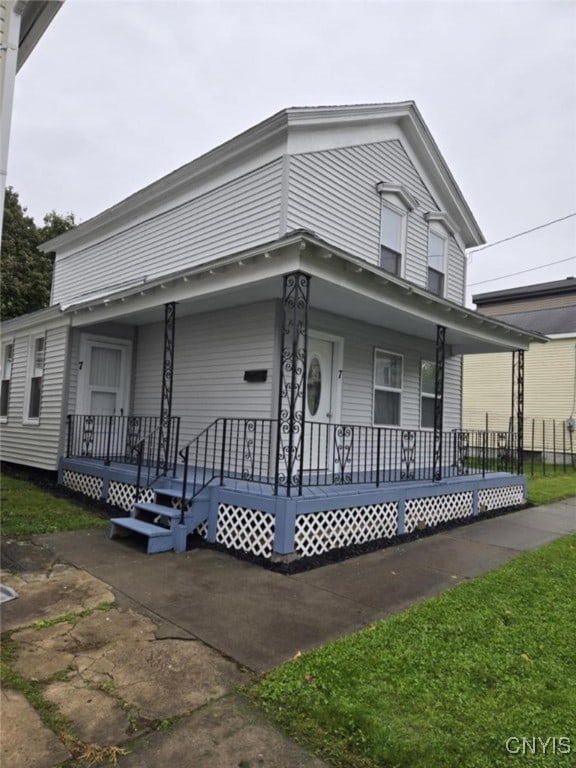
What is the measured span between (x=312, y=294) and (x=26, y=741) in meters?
5.83

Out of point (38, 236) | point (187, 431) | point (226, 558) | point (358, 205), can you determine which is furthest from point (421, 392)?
point (38, 236)

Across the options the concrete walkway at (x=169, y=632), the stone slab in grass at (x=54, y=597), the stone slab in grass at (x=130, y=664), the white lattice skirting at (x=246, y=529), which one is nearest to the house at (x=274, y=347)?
the white lattice skirting at (x=246, y=529)

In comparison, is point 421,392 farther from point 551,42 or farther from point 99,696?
point 99,696

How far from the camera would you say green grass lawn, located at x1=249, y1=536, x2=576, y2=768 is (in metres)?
2.44

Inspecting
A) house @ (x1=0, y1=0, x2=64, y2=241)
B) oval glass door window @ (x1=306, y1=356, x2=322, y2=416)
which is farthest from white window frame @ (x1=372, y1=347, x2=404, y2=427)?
house @ (x1=0, y1=0, x2=64, y2=241)

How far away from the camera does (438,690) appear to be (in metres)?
2.98

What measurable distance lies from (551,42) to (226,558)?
1128 centimetres

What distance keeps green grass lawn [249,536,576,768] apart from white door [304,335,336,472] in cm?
395

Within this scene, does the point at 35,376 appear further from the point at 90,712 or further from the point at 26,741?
the point at 26,741

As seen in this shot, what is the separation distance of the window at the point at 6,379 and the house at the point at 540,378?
51.4 ft

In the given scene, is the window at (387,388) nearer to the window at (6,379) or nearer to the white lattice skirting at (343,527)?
the white lattice skirting at (343,527)

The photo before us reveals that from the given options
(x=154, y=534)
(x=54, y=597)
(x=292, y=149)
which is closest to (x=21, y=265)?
(x=292, y=149)

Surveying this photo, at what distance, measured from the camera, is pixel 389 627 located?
389 centimetres

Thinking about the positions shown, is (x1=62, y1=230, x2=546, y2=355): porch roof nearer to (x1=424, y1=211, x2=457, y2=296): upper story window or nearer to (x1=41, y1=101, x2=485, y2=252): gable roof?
(x1=424, y1=211, x2=457, y2=296): upper story window
